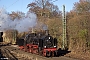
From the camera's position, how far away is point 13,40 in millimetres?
57375

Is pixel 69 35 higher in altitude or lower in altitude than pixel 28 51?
higher

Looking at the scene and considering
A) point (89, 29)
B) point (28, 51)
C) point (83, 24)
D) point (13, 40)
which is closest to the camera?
point (89, 29)

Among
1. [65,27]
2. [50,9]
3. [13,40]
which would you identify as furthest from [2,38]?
[65,27]

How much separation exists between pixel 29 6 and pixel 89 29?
1208 inches

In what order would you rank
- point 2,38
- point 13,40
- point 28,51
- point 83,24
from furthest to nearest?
point 2,38 < point 13,40 < point 28,51 < point 83,24

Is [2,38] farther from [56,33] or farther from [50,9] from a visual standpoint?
[56,33]

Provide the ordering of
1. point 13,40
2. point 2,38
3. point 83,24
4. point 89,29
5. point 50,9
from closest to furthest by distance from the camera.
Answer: point 89,29 < point 83,24 < point 50,9 < point 13,40 < point 2,38

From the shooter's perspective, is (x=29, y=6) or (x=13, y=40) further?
(x=13, y=40)

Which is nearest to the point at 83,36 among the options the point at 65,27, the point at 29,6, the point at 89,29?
the point at 89,29

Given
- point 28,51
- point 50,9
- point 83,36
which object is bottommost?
point 28,51

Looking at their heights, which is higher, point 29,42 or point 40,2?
point 40,2

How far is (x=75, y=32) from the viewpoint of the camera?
85.4 ft

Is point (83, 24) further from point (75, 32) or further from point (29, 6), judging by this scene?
point (29, 6)

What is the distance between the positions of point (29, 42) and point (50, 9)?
20576mm
